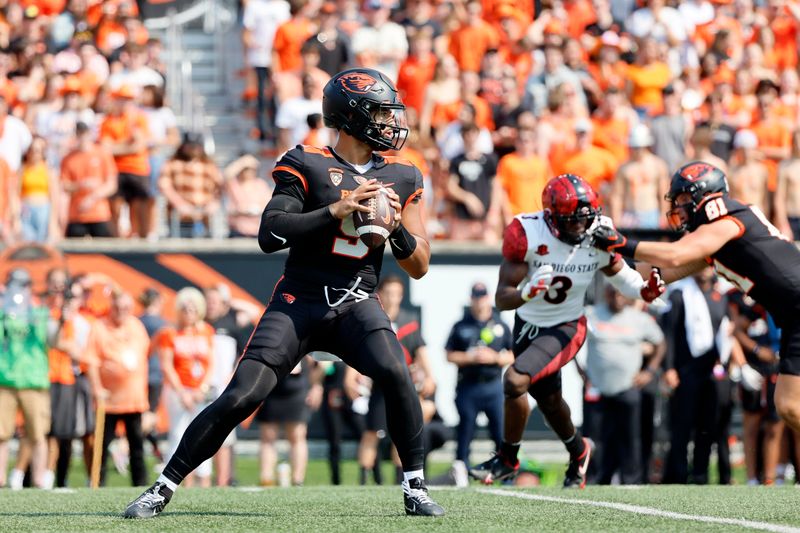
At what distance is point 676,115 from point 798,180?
5.11 feet

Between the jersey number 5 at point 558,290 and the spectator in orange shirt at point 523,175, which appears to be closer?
the jersey number 5 at point 558,290

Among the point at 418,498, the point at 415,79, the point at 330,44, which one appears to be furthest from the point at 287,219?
the point at 330,44

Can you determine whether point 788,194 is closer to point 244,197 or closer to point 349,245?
point 244,197

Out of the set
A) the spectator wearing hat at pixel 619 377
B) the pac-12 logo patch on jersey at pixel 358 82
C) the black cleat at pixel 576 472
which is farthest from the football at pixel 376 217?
the spectator wearing hat at pixel 619 377

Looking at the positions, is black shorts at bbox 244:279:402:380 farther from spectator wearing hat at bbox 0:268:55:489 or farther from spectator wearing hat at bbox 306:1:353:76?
spectator wearing hat at bbox 306:1:353:76

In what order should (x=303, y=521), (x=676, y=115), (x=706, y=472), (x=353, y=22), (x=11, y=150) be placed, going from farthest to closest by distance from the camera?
(x=353, y=22) → (x=676, y=115) → (x=11, y=150) → (x=706, y=472) → (x=303, y=521)

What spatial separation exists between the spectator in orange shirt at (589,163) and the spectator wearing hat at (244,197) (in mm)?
3093

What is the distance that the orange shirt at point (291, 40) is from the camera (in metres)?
15.8

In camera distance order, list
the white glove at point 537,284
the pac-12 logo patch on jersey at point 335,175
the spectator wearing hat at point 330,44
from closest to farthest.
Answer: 1. the pac-12 logo patch on jersey at point 335,175
2. the white glove at point 537,284
3. the spectator wearing hat at point 330,44

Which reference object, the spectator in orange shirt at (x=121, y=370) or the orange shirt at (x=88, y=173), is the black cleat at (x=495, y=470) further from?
the orange shirt at (x=88, y=173)

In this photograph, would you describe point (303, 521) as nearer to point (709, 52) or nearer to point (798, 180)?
point (798, 180)

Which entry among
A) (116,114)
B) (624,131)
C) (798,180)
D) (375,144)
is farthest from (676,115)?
(375,144)

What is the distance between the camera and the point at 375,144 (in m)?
6.16

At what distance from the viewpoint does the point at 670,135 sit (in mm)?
14891
